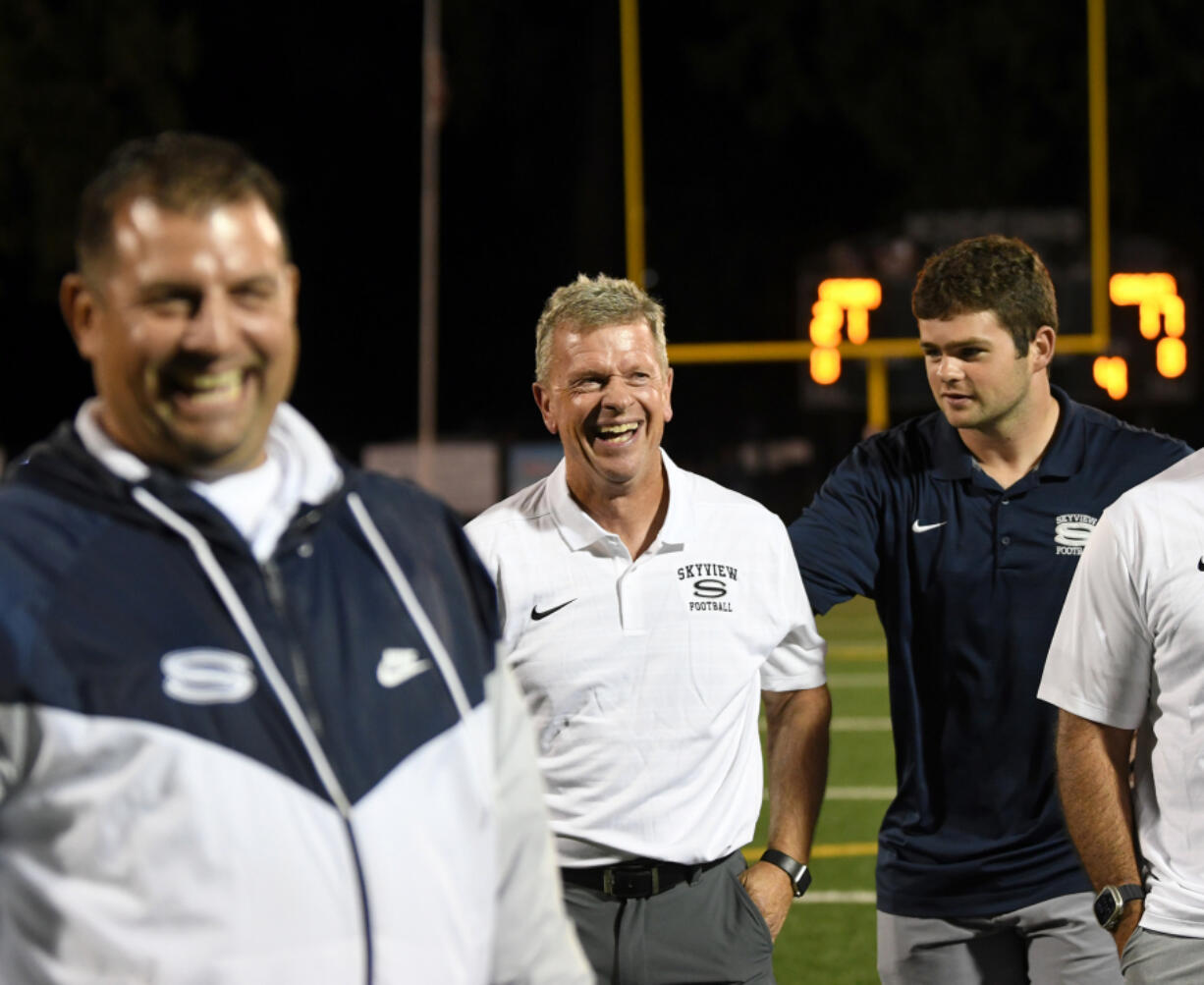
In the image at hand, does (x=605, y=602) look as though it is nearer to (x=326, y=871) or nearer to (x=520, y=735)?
(x=520, y=735)

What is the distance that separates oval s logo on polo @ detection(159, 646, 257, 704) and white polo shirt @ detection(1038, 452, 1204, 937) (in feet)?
5.25

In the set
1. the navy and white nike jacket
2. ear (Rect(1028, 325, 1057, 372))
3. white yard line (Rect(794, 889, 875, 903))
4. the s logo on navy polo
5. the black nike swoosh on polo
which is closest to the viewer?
the navy and white nike jacket

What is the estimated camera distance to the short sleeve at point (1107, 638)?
2766 mm

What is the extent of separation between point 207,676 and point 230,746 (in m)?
0.06

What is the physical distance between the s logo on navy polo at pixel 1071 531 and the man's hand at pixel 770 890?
83 centimetres

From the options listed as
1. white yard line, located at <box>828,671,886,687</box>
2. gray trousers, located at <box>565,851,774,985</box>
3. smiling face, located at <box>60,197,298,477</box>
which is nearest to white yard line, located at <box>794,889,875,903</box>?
gray trousers, located at <box>565,851,774,985</box>

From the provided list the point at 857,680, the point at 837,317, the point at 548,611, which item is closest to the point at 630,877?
the point at 548,611

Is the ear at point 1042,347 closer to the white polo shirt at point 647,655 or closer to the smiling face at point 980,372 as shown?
the smiling face at point 980,372

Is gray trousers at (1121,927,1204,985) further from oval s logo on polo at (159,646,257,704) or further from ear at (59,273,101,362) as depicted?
ear at (59,273,101,362)

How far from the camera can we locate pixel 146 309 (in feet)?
5.27

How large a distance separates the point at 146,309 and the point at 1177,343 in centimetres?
1384

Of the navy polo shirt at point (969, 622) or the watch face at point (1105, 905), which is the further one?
the navy polo shirt at point (969, 622)

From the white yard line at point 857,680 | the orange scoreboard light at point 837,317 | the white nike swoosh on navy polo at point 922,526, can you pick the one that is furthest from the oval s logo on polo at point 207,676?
the orange scoreboard light at point 837,317

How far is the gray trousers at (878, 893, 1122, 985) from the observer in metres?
3.46
